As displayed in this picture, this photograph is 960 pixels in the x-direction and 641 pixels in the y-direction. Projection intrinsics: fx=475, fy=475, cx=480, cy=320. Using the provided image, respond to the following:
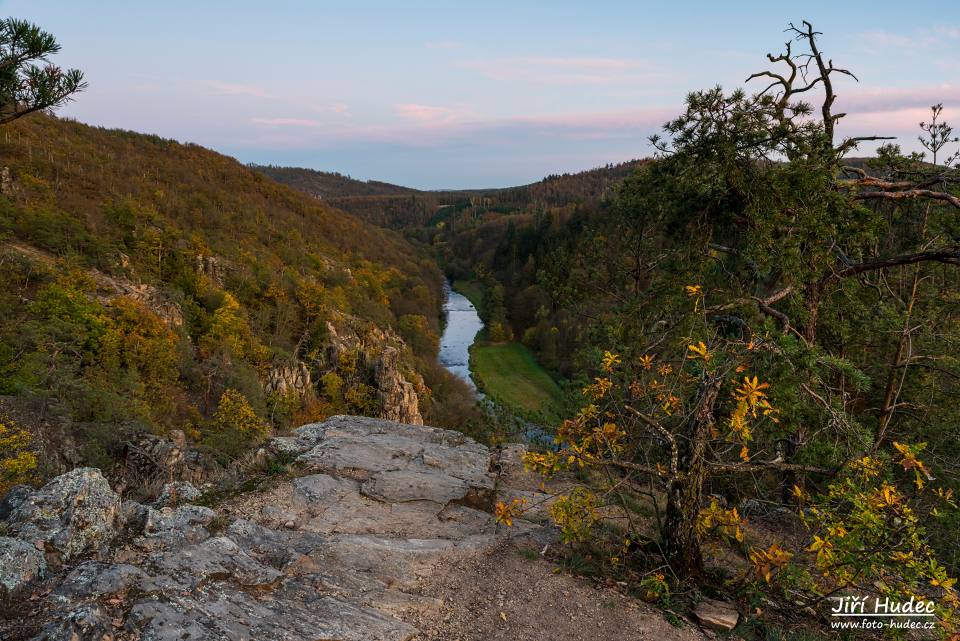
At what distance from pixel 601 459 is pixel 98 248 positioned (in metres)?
33.7

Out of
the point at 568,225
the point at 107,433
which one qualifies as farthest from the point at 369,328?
the point at 568,225

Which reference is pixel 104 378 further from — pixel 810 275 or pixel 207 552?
pixel 810 275

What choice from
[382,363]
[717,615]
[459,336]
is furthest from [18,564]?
[459,336]

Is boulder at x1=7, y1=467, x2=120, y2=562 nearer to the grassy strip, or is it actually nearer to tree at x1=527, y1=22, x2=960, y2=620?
tree at x1=527, y1=22, x2=960, y2=620

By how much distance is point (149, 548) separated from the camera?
530 centimetres

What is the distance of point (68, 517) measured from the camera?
16.8ft

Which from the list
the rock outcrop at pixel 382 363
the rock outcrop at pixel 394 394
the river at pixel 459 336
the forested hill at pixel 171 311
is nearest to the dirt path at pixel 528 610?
the forested hill at pixel 171 311

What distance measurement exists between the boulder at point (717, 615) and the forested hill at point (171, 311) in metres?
11.7

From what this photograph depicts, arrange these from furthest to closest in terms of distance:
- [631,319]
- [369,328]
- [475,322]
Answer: [475,322], [369,328], [631,319]

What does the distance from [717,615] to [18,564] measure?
7297 mm

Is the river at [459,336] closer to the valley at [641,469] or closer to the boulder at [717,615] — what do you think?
the valley at [641,469]

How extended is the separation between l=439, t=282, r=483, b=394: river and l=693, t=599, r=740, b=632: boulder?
44756 millimetres

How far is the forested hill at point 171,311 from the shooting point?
1686 centimetres

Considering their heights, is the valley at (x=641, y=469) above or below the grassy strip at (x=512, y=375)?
above
